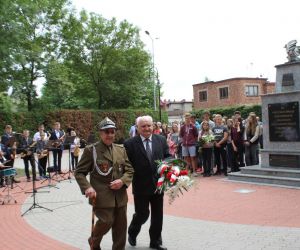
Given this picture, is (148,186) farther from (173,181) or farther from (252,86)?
(252,86)

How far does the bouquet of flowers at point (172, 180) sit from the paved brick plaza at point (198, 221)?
1.08 meters

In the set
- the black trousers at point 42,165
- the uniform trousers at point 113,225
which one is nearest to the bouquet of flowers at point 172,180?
the uniform trousers at point 113,225

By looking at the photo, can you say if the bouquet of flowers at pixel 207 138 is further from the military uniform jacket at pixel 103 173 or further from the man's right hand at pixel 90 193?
the man's right hand at pixel 90 193

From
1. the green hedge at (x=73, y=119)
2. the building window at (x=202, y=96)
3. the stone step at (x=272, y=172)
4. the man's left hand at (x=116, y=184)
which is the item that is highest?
the building window at (x=202, y=96)

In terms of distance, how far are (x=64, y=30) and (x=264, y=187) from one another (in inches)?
1250

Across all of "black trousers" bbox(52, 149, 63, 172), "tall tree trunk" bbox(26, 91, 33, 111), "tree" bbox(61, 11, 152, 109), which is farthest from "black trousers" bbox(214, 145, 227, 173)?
"tree" bbox(61, 11, 152, 109)

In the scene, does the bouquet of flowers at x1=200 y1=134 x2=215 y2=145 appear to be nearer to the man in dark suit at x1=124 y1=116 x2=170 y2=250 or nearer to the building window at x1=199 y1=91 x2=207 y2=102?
the man in dark suit at x1=124 y1=116 x2=170 y2=250

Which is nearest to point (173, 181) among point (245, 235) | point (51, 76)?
point (245, 235)

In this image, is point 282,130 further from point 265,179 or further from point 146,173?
point 146,173

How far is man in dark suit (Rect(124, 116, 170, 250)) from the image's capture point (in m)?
5.75

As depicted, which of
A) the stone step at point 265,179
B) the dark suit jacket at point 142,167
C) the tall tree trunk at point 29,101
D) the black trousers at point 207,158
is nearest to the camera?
the dark suit jacket at point 142,167

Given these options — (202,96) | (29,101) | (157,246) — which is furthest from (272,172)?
(202,96)

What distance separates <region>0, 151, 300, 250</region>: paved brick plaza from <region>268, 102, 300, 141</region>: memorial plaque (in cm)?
183

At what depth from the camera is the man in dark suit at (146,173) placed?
575cm
